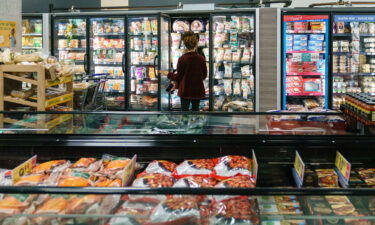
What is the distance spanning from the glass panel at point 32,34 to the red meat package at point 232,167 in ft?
25.1

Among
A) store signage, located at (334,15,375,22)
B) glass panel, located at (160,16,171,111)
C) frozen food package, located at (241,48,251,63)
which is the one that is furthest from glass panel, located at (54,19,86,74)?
store signage, located at (334,15,375,22)

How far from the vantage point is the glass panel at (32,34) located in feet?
29.7

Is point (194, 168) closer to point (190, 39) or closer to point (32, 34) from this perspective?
point (190, 39)

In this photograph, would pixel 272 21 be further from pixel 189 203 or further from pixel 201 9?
pixel 189 203

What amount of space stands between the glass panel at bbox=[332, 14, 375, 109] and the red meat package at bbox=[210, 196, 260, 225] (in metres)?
6.54

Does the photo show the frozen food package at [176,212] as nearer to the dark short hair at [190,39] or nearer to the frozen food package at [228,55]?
the dark short hair at [190,39]

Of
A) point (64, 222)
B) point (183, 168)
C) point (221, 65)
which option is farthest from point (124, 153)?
point (221, 65)

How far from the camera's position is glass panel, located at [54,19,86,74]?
871 centimetres

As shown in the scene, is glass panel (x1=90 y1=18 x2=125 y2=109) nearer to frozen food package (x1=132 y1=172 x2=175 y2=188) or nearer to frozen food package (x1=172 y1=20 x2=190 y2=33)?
frozen food package (x1=172 y1=20 x2=190 y2=33)

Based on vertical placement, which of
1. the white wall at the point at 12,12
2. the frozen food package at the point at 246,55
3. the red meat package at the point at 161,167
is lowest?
the red meat package at the point at 161,167

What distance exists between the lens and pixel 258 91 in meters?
7.54

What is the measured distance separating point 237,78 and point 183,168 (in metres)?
5.89

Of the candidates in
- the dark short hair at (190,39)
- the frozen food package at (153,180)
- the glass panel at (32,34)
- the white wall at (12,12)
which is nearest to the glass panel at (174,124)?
the frozen food package at (153,180)

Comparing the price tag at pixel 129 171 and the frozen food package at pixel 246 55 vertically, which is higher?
the frozen food package at pixel 246 55
